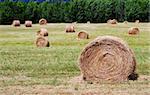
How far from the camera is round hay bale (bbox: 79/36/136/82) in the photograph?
1498 cm

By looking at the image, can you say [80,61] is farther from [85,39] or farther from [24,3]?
[24,3]

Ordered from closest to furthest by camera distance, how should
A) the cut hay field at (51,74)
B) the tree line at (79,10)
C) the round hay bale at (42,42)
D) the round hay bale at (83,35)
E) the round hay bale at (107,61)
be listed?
the cut hay field at (51,74)
the round hay bale at (107,61)
the round hay bale at (42,42)
the round hay bale at (83,35)
the tree line at (79,10)

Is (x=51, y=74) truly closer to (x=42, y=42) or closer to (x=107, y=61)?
(x=107, y=61)

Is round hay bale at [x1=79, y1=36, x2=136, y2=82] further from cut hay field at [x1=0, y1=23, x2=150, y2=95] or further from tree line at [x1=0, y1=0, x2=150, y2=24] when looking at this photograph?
tree line at [x1=0, y1=0, x2=150, y2=24]

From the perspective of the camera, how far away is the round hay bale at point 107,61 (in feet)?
49.2

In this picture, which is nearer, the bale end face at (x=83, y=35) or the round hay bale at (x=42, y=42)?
the round hay bale at (x=42, y=42)

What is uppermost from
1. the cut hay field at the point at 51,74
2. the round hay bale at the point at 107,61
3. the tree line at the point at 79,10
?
the round hay bale at the point at 107,61

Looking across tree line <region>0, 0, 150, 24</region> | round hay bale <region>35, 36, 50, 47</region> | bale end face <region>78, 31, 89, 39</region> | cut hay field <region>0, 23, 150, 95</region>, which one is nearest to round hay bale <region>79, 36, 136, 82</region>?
cut hay field <region>0, 23, 150, 95</region>

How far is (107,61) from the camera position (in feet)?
50.5

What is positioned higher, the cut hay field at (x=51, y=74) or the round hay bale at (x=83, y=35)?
the cut hay field at (x=51, y=74)

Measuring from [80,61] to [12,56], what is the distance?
20.2ft

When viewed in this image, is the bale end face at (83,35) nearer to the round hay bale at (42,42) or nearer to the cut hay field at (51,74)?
the round hay bale at (42,42)

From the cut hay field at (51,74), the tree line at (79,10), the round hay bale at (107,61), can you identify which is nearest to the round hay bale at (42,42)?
the cut hay field at (51,74)

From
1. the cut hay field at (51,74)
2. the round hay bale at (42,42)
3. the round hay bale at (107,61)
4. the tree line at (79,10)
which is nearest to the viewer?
the cut hay field at (51,74)
